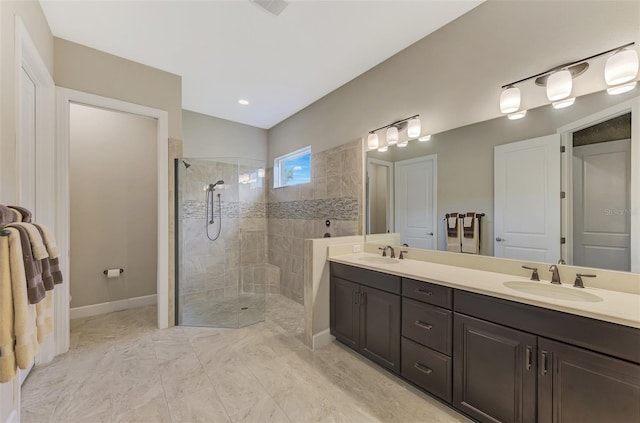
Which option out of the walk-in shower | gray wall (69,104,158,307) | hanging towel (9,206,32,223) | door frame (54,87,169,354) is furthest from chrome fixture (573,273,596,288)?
gray wall (69,104,158,307)

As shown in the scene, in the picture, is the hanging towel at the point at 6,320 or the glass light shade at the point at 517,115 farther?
the glass light shade at the point at 517,115

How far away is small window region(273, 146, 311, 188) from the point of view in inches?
155

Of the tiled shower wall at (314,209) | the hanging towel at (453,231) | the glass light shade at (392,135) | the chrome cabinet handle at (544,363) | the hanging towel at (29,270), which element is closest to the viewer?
the hanging towel at (29,270)

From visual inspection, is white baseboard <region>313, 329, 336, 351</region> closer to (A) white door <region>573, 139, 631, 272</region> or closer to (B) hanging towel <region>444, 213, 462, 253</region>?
(B) hanging towel <region>444, 213, 462, 253</region>

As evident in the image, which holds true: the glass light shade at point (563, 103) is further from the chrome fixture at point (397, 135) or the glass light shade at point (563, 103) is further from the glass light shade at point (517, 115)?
the chrome fixture at point (397, 135)

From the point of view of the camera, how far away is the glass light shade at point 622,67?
137 centimetres

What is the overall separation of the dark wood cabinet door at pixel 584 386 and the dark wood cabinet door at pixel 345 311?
1254mm

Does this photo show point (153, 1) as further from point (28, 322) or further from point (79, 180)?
point (79, 180)

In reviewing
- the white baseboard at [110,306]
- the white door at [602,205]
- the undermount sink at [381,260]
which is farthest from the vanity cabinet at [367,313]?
the white baseboard at [110,306]

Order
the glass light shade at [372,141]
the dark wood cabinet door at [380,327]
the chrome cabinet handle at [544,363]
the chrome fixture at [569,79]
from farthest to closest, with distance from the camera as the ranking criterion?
the glass light shade at [372,141]
the dark wood cabinet door at [380,327]
the chrome fixture at [569,79]
the chrome cabinet handle at [544,363]

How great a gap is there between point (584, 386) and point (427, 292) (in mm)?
789

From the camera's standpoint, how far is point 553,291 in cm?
156

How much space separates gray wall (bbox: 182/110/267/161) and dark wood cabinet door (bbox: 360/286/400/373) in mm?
3270

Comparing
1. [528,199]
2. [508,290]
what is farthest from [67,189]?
[528,199]
